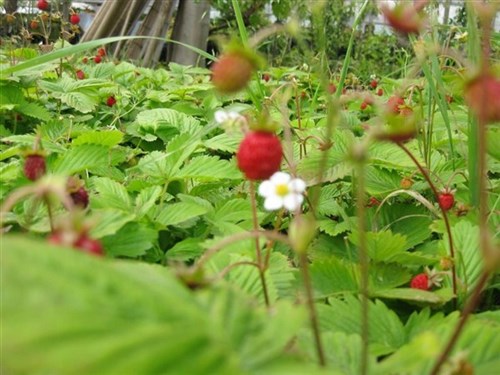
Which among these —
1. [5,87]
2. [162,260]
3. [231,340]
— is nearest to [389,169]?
[162,260]

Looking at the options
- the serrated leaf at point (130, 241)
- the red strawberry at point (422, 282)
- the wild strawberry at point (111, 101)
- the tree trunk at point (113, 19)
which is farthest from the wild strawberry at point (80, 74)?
the tree trunk at point (113, 19)

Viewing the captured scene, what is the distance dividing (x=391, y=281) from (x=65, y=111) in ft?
4.43

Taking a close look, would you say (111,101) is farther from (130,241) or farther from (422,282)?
(422,282)

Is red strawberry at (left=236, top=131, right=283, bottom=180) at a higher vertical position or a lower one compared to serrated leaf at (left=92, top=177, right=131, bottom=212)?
higher

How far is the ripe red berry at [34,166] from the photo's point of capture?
30.8 inches

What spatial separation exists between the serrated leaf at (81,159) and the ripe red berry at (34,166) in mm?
165

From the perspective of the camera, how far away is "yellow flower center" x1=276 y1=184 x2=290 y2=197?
2.09ft

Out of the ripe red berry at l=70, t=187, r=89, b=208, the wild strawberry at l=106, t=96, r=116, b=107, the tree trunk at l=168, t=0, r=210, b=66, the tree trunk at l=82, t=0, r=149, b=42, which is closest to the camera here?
the ripe red berry at l=70, t=187, r=89, b=208

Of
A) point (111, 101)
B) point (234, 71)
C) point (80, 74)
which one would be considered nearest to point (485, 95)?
point (234, 71)

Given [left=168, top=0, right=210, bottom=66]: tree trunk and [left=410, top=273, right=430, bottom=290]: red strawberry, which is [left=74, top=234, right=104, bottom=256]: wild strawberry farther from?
[left=168, top=0, right=210, bottom=66]: tree trunk

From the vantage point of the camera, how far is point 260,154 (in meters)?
0.60

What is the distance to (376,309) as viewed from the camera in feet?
2.40

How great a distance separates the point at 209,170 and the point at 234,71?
0.54m

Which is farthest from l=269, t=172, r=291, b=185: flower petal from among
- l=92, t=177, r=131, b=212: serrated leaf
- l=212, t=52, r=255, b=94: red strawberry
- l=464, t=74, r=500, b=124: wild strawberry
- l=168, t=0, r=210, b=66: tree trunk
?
l=168, t=0, r=210, b=66: tree trunk
